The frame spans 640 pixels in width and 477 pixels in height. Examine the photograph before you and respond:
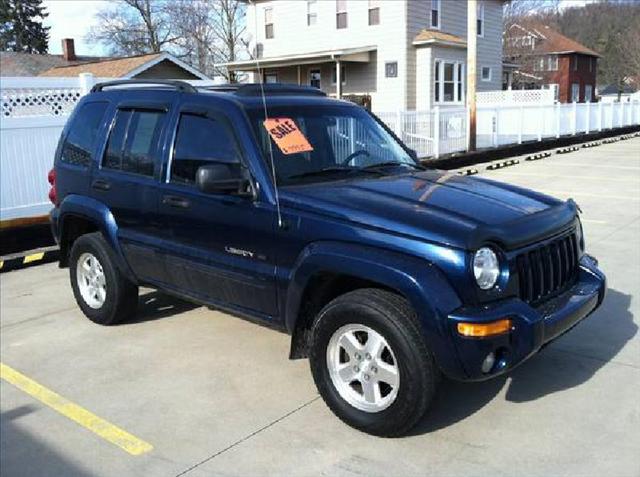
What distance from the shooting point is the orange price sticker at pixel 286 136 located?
4230 mm

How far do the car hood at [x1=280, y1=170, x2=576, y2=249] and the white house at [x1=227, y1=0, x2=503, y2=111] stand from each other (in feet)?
74.2

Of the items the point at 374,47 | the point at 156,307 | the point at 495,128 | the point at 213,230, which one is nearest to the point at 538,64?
the point at 374,47

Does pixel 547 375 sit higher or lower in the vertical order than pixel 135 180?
lower

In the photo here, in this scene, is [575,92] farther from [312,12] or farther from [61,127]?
[61,127]

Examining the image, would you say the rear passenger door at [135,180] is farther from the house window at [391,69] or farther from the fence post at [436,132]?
the house window at [391,69]

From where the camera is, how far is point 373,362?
3.61 meters

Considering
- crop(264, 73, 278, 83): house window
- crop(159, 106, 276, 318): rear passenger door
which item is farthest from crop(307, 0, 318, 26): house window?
crop(159, 106, 276, 318): rear passenger door

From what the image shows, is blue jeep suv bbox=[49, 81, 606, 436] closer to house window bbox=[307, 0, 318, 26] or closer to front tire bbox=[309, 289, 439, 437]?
front tire bbox=[309, 289, 439, 437]

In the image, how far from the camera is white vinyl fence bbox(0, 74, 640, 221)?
29.5 feet

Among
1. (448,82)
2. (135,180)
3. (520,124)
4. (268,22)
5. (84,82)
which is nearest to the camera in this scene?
(135,180)

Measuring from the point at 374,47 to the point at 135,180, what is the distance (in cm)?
2401

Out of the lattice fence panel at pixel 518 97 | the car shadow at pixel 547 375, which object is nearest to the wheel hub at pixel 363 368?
the car shadow at pixel 547 375

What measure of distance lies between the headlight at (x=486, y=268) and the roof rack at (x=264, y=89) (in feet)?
6.90

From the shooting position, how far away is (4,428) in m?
3.95
